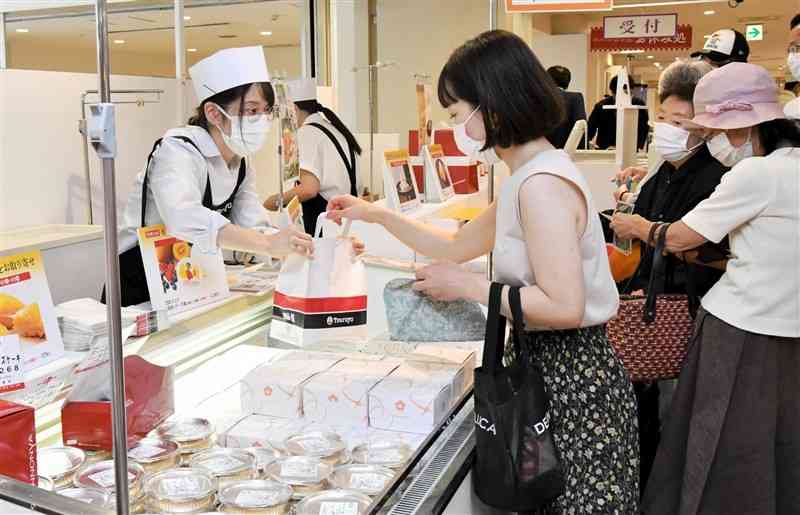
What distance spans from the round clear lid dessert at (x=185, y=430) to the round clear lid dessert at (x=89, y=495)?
236 millimetres

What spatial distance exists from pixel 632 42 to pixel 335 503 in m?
10.9

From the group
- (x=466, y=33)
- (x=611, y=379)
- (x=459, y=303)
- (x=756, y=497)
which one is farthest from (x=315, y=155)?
(x=466, y=33)

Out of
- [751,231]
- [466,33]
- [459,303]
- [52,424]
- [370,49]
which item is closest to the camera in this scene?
[52,424]

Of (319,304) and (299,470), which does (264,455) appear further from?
(319,304)

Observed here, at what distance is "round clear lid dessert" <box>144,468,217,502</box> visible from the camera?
1472 millimetres

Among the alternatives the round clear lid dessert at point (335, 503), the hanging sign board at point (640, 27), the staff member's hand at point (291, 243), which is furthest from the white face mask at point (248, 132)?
the hanging sign board at point (640, 27)

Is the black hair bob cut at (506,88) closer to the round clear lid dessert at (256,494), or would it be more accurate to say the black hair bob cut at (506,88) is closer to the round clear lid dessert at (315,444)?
the round clear lid dessert at (315,444)

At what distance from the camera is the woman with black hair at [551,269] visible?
1646 mm

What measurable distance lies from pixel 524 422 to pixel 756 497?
1.34 metres

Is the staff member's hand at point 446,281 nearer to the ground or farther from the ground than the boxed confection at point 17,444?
farther from the ground

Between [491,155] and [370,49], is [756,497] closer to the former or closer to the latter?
[491,155]

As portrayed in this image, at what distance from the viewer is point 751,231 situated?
2533 mm

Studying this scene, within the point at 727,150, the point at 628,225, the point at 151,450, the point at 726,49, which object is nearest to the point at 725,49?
the point at 726,49

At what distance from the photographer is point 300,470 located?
1.62 m
